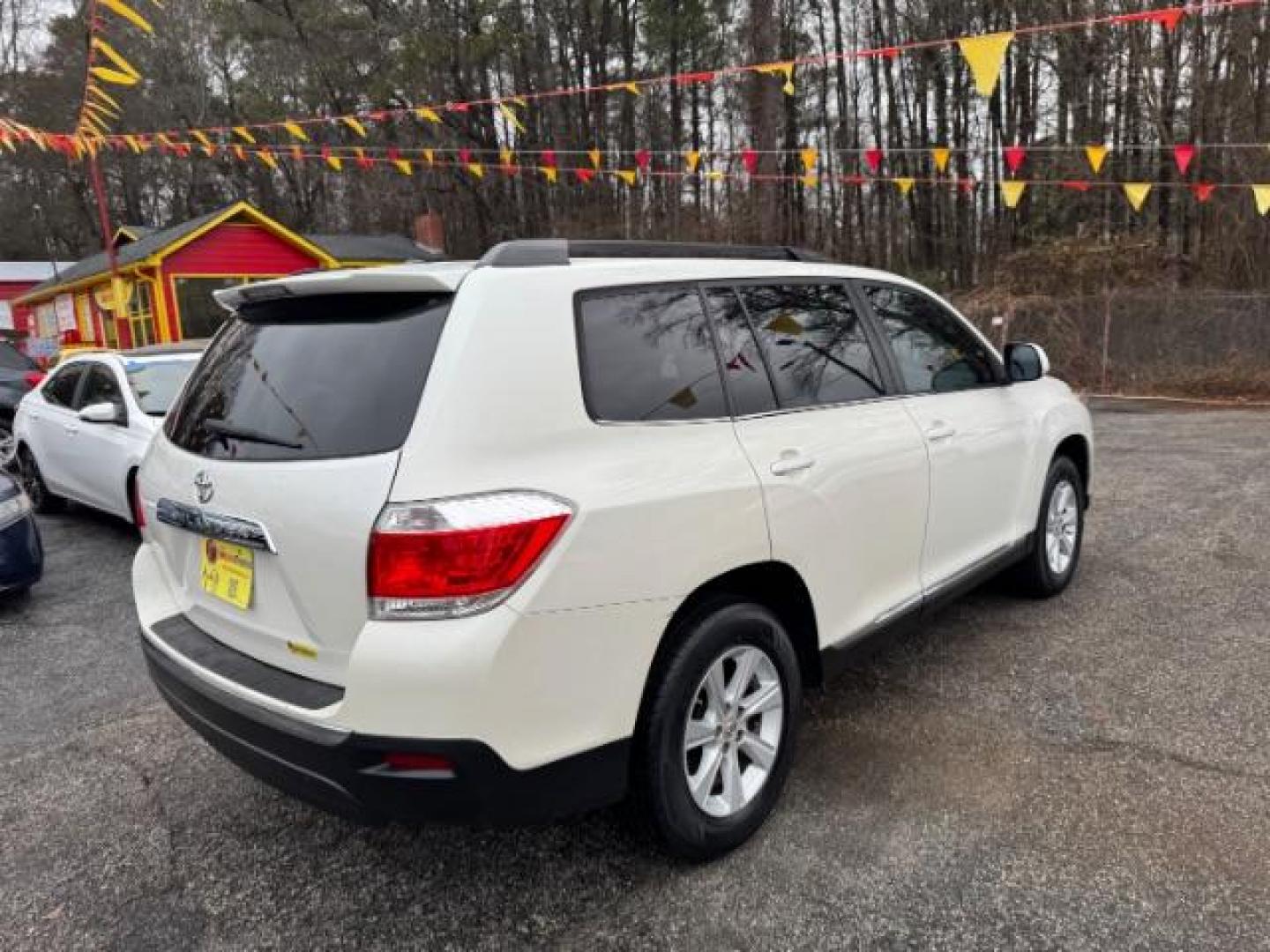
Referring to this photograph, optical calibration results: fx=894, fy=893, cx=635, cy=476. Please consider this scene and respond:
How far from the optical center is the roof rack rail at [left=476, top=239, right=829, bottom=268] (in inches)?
92.7

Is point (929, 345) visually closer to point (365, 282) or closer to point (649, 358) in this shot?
point (649, 358)

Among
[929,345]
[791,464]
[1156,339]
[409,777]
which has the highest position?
[929,345]

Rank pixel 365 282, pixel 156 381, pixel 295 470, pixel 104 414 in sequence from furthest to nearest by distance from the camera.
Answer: pixel 156 381 → pixel 104 414 → pixel 365 282 → pixel 295 470

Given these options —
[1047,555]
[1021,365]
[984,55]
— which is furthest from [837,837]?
[984,55]

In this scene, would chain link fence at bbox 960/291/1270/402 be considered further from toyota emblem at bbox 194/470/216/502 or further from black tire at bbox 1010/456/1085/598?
toyota emblem at bbox 194/470/216/502

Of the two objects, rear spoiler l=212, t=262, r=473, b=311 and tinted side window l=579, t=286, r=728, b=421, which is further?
tinted side window l=579, t=286, r=728, b=421

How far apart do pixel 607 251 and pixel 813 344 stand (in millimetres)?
841

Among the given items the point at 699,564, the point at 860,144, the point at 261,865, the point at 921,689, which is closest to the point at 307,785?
the point at 261,865

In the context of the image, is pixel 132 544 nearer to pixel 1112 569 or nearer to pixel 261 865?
pixel 261 865

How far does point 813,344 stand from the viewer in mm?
3105

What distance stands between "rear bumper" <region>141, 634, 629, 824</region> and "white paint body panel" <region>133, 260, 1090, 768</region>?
0.13 ft

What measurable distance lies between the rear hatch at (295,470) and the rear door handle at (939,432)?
2014 millimetres

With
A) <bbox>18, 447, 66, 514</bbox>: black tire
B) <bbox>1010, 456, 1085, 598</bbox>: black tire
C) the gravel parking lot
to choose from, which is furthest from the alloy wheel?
<bbox>18, 447, 66, 514</bbox>: black tire

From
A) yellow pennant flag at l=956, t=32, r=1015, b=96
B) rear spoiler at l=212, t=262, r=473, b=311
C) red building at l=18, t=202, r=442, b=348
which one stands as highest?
yellow pennant flag at l=956, t=32, r=1015, b=96
